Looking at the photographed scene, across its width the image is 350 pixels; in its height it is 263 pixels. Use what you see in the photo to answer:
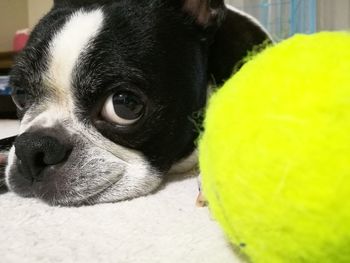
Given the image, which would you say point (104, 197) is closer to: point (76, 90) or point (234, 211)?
point (76, 90)

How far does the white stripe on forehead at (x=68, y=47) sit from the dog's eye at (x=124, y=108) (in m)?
0.10

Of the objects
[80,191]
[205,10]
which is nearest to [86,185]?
[80,191]

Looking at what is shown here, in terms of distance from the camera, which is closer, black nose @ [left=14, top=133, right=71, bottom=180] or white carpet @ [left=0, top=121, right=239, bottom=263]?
white carpet @ [left=0, top=121, right=239, bottom=263]

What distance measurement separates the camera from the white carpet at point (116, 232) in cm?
67

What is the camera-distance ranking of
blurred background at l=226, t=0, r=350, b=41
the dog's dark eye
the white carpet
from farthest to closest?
blurred background at l=226, t=0, r=350, b=41
the dog's dark eye
the white carpet

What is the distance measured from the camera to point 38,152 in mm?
923

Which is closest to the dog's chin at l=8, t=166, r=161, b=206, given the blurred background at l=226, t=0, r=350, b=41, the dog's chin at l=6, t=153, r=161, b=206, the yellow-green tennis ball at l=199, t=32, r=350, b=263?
the dog's chin at l=6, t=153, r=161, b=206

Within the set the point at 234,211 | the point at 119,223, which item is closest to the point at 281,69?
the point at 234,211

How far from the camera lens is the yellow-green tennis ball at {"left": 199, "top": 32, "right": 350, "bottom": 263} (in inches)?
18.9

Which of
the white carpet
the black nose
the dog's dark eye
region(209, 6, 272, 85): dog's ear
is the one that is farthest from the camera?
region(209, 6, 272, 85): dog's ear

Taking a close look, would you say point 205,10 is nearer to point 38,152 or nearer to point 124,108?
point 124,108

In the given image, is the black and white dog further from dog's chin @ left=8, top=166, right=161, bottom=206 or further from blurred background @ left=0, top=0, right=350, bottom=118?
blurred background @ left=0, top=0, right=350, bottom=118

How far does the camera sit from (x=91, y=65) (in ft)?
3.06

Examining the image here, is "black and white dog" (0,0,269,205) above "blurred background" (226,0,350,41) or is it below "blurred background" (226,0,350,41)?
above
